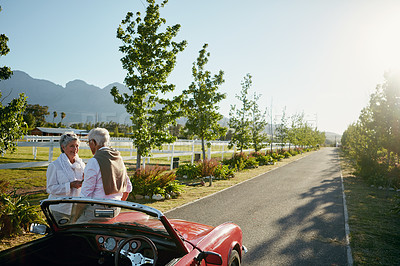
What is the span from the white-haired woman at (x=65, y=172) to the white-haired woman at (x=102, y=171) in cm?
80

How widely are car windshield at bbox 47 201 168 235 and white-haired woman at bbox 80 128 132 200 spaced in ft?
1.58

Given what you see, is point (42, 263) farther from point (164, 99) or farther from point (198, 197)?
point (164, 99)

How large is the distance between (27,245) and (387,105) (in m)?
15.6

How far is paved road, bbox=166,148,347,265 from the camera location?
15.8ft

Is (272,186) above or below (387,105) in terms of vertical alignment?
below

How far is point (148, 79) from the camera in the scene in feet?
31.7

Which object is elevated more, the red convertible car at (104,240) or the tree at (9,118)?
the tree at (9,118)

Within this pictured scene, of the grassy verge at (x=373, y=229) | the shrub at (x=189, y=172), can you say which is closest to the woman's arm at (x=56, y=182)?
the grassy verge at (x=373, y=229)

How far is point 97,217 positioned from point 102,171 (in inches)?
26.3

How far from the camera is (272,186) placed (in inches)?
486

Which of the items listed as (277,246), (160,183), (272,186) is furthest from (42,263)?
(272,186)

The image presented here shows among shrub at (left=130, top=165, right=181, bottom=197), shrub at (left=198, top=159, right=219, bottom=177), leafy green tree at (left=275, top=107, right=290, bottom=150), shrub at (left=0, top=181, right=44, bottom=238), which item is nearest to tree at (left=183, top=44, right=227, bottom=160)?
shrub at (left=198, top=159, right=219, bottom=177)

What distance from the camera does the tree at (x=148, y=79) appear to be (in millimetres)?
9727

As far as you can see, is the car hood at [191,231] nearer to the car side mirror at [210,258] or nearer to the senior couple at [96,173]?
the car side mirror at [210,258]
